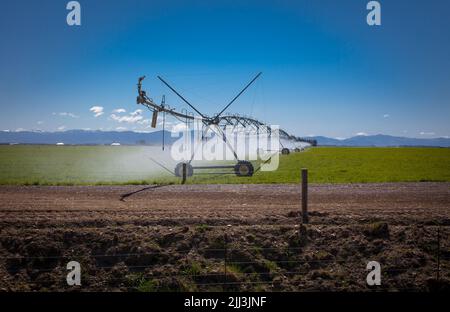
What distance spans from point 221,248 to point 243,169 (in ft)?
64.8

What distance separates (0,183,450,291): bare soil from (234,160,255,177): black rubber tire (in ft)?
53.4

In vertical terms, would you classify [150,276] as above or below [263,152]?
below

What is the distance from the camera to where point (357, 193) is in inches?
789

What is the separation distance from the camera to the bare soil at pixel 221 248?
11.2 m

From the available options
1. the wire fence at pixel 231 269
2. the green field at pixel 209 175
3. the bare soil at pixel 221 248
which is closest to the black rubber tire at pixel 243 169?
the green field at pixel 209 175

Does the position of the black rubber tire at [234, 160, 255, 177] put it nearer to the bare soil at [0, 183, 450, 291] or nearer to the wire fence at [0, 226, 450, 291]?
the bare soil at [0, 183, 450, 291]

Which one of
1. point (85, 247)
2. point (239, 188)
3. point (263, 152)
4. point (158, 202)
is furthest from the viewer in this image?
point (263, 152)

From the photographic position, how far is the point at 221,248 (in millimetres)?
12156

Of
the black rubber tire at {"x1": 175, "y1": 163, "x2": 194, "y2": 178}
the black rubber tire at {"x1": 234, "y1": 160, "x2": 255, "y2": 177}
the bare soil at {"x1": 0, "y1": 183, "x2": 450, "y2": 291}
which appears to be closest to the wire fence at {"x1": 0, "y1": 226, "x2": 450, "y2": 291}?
the bare soil at {"x1": 0, "y1": 183, "x2": 450, "y2": 291}

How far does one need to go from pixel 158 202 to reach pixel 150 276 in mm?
Answer: 6122

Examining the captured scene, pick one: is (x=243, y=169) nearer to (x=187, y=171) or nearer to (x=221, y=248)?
(x=187, y=171)

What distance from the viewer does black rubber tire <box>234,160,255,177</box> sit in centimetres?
3162
